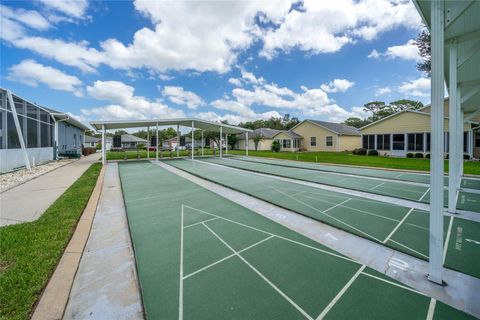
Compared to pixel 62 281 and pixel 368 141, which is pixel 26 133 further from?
pixel 368 141

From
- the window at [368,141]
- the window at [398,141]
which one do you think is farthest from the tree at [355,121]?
the window at [398,141]

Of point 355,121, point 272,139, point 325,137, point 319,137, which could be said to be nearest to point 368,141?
point 325,137

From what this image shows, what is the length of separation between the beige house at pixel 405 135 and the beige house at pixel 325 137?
416cm

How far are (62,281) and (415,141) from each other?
84.0 feet

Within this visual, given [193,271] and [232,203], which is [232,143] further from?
[193,271]

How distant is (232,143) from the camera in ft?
141

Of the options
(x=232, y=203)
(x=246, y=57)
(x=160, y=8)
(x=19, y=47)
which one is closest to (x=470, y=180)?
(x=232, y=203)

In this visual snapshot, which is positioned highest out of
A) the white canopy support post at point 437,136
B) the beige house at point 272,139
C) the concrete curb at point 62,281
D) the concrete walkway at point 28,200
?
the beige house at point 272,139

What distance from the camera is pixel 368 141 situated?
77.0 ft

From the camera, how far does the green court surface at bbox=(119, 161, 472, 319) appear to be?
2.22 meters

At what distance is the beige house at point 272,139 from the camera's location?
104 ft

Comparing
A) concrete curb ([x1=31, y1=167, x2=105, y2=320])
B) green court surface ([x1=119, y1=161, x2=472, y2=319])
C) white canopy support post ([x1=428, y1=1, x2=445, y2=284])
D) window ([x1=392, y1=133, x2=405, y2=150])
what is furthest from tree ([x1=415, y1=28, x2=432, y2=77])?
concrete curb ([x1=31, y1=167, x2=105, y2=320])

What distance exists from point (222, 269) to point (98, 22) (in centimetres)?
1506

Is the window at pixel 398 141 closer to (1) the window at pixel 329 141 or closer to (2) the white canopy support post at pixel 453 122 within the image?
(1) the window at pixel 329 141
